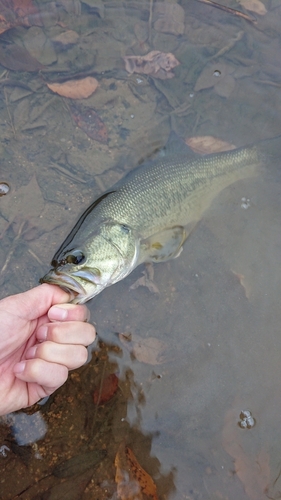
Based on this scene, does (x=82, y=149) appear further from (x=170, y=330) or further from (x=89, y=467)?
(x=89, y=467)

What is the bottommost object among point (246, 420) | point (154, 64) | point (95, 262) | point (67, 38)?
point (246, 420)

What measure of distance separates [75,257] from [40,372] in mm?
971

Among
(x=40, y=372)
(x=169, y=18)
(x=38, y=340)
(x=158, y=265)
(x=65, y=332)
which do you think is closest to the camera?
(x=40, y=372)

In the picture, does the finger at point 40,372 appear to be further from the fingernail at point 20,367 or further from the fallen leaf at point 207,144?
the fallen leaf at point 207,144

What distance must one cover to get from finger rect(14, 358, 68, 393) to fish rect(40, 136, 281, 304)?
0.56m

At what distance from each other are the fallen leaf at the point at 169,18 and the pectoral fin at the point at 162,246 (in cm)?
279

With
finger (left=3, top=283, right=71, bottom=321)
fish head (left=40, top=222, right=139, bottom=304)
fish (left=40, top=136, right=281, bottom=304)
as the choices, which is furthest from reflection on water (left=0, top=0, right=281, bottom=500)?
finger (left=3, top=283, right=71, bottom=321)

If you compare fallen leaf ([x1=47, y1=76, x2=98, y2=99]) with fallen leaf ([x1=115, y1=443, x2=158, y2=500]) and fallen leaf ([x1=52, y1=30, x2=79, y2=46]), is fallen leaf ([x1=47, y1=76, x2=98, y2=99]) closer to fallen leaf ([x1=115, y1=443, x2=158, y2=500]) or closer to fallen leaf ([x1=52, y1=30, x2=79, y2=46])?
fallen leaf ([x1=52, y1=30, x2=79, y2=46])

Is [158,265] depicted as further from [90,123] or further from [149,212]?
[90,123]

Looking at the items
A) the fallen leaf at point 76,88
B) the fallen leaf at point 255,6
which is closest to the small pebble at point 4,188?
the fallen leaf at point 76,88

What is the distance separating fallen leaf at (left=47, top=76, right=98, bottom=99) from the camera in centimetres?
482

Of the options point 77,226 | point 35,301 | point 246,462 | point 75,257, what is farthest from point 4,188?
point 246,462

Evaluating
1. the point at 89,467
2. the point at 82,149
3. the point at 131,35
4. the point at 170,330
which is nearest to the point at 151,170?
the point at 82,149

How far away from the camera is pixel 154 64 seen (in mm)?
5078
